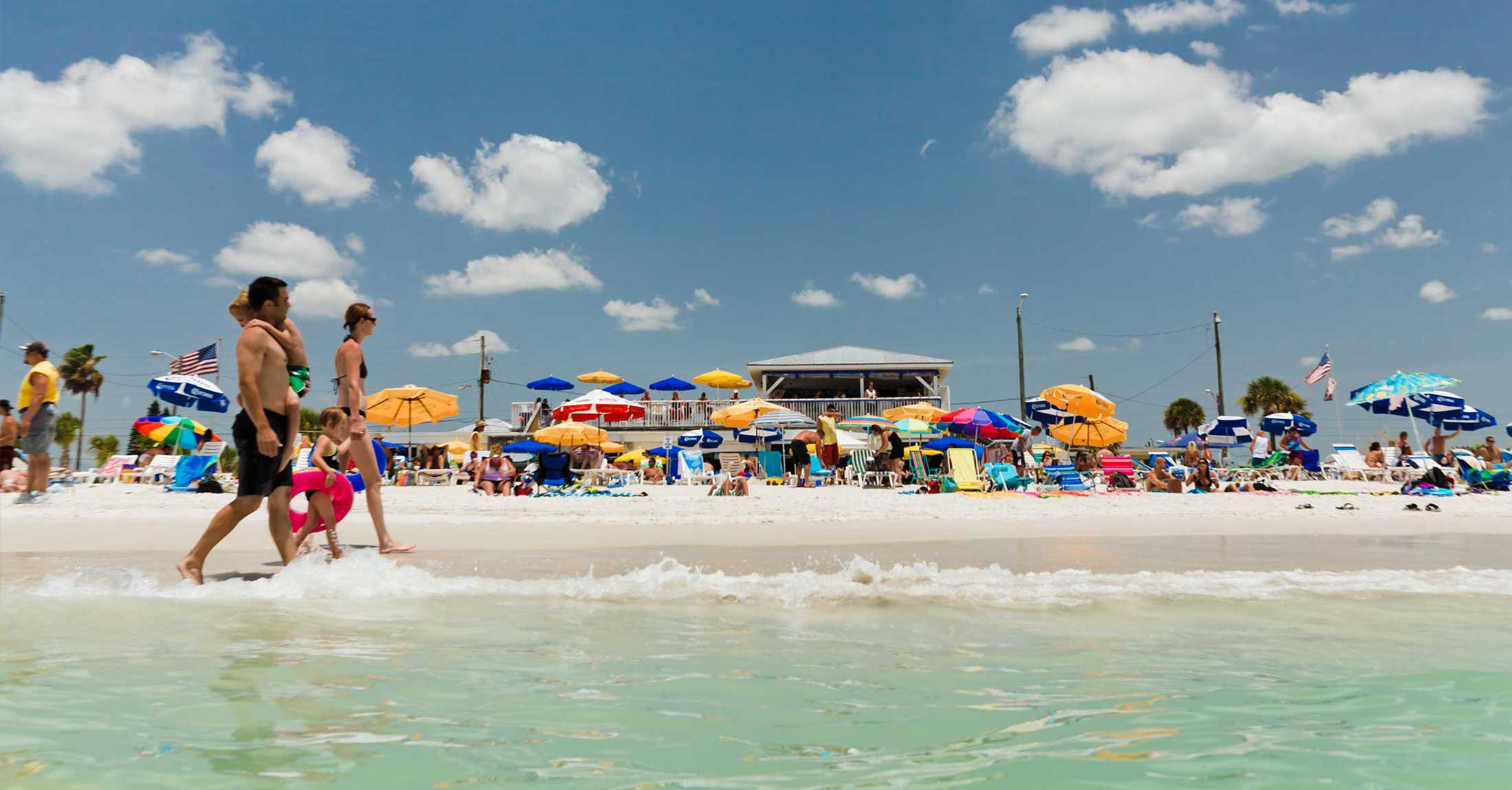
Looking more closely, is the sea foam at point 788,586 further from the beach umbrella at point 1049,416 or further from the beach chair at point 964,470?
the beach umbrella at point 1049,416

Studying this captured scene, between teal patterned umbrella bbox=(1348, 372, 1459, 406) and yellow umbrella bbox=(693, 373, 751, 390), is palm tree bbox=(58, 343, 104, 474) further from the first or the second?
teal patterned umbrella bbox=(1348, 372, 1459, 406)

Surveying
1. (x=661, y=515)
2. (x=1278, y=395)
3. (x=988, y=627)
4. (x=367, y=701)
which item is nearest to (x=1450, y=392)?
(x=661, y=515)

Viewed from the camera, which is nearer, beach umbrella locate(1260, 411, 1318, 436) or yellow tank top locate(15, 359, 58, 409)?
yellow tank top locate(15, 359, 58, 409)

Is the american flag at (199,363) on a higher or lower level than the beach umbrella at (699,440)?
higher

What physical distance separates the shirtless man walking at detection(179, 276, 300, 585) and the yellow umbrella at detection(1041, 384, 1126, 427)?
15.7m

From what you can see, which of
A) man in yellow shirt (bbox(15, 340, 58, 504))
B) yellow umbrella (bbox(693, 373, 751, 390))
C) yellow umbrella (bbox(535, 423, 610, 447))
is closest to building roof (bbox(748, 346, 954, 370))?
yellow umbrella (bbox(693, 373, 751, 390))

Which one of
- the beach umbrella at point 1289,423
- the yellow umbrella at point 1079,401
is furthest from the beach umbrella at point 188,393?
the beach umbrella at point 1289,423

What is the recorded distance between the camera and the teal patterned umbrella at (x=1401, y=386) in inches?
596

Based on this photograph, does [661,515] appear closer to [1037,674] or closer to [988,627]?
[988,627]

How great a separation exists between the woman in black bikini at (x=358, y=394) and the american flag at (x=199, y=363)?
20.4 meters

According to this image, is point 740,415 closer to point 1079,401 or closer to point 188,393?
point 1079,401

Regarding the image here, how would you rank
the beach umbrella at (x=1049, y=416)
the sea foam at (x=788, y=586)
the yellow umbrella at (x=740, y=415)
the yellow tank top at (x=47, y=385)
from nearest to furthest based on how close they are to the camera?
the sea foam at (x=788, y=586) → the yellow tank top at (x=47, y=385) → the yellow umbrella at (x=740, y=415) → the beach umbrella at (x=1049, y=416)

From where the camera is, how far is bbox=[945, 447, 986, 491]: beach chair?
13.3 meters

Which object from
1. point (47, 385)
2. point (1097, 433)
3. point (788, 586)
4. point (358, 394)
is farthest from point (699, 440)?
point (788, 586)
